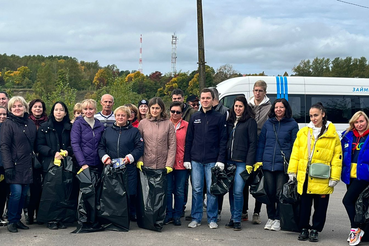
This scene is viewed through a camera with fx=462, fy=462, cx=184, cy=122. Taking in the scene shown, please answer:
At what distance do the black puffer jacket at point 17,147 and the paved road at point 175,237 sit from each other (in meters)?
0.76

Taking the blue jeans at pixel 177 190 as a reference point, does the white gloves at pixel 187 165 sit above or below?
above

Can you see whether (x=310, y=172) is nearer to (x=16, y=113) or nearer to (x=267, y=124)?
(x=267, y=124)

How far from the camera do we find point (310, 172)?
582 centimetres

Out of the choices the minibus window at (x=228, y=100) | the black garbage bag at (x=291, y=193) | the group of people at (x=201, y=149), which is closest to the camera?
the group of people at (x=201, y=149)

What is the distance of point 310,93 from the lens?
43.8 feet

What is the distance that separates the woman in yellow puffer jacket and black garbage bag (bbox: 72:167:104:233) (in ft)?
8.67

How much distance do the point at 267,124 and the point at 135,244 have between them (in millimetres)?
2434

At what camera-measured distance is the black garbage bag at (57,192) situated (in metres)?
6.29

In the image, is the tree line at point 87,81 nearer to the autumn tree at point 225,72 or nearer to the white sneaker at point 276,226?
the autumn tree at point 225,72

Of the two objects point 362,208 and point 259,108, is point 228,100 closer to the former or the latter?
point 259,108

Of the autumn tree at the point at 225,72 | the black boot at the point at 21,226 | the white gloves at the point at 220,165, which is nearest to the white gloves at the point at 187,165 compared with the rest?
the white gloves at the point at 220,165

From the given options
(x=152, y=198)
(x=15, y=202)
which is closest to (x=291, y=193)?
(x=152, y=198)

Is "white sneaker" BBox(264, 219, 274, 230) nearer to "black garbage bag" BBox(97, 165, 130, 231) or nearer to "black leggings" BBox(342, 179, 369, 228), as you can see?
"black leggings" BBox(342, 179, 369, 228)

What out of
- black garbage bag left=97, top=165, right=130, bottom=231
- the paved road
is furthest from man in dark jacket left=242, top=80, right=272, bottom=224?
black garbage bag left=97, top=165, right=130, bottom=231
